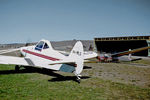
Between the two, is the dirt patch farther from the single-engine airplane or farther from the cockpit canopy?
the cockpit canopy

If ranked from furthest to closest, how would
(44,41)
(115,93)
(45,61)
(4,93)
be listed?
1. (44,41)
2. (45,61)
3. (115,93)
4. (4,93)

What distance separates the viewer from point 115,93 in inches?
262

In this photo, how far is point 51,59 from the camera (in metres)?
9.73

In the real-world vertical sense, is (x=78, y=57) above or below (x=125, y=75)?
above

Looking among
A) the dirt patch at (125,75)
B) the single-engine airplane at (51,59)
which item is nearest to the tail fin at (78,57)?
the single-engine airplane at (51,59)

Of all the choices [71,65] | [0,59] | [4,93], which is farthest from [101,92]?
[0,59]

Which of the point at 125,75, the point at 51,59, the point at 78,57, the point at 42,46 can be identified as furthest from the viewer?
the point at 125,75

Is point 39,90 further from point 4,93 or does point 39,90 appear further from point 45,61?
point 45,61

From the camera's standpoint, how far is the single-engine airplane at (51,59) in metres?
7.99

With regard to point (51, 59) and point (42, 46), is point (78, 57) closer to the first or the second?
point (51, 59)

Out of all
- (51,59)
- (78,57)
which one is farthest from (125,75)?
(51,59)

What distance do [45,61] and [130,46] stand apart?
3877cm

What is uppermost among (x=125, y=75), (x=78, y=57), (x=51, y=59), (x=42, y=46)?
(x=42, y=46)

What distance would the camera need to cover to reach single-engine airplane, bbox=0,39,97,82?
7992mm
